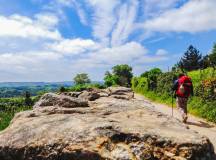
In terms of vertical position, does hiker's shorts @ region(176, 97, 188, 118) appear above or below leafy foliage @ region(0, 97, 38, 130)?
above

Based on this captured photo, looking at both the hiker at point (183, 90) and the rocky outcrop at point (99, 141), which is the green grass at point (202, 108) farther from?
the rocky outcrop at point (99, 141)

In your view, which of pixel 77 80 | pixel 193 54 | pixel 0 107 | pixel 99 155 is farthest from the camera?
pixel 77 80

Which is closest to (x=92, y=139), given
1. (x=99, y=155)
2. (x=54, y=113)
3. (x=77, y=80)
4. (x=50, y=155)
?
(x=99, y=155)

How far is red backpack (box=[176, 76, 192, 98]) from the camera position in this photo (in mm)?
17562

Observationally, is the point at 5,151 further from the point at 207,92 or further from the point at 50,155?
the point at 207,92

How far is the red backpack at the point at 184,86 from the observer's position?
1756cm

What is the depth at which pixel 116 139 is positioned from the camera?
6.99 meters

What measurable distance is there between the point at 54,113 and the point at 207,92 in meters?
14.3

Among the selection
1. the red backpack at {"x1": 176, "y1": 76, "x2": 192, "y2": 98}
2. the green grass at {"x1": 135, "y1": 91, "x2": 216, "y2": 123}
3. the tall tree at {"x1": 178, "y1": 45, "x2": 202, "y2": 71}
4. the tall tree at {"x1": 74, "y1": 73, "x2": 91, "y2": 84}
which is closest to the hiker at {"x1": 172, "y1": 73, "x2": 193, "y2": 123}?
the red backpack at {"x1": 176, "y1": 76, "x2": 192, "y2": 98}

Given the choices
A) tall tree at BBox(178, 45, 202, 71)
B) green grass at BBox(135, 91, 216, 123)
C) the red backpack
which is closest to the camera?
the red backpack

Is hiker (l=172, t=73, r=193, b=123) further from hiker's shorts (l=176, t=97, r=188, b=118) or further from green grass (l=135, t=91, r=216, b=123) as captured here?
green grass (l=135, t=91, r=216, b=123)

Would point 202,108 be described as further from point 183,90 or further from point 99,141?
point 99,141

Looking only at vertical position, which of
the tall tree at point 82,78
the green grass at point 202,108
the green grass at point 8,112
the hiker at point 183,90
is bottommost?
the green grass at point 8,112

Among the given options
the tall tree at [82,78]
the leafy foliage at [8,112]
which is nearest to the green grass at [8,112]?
the leafy foliage at [8,112]
